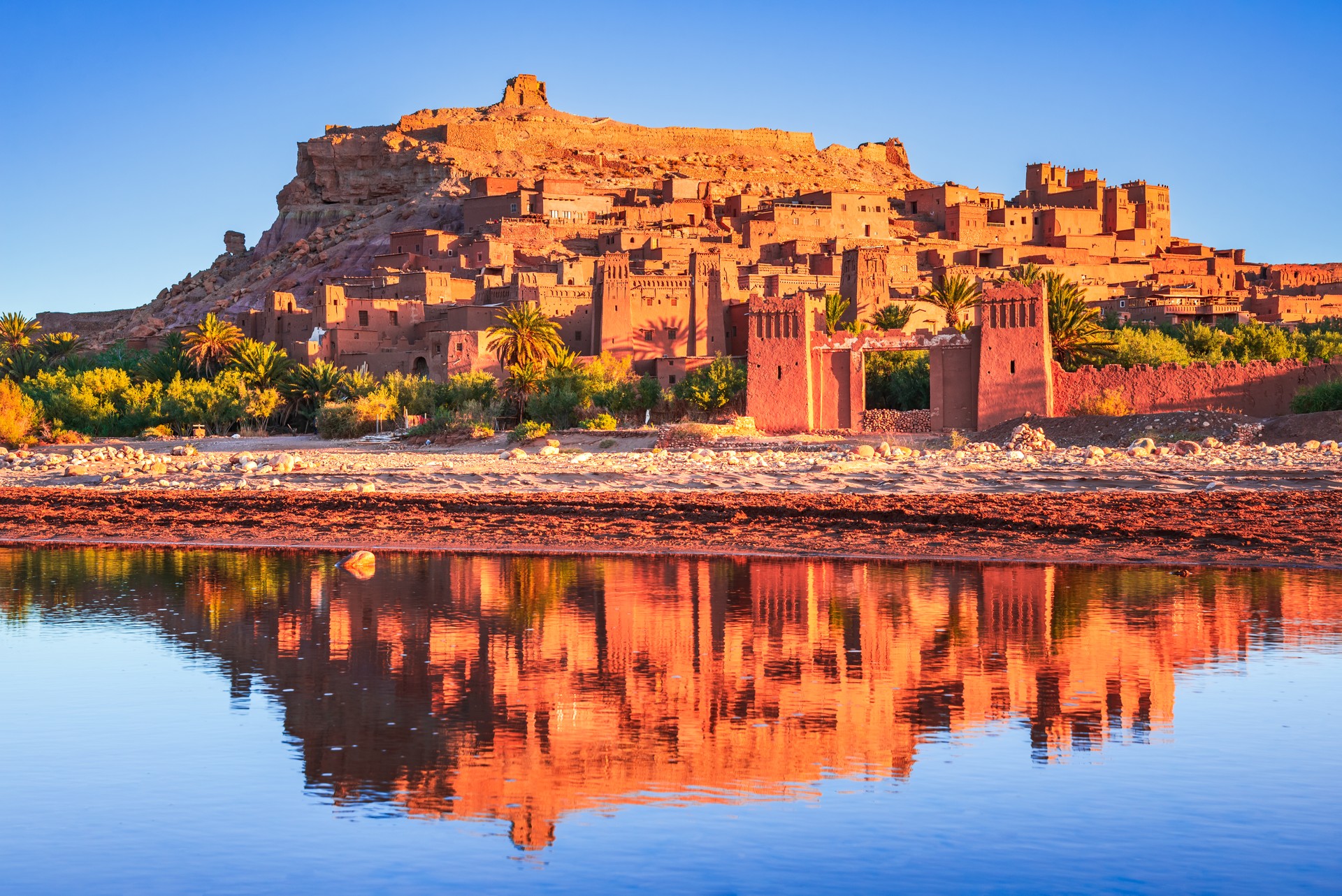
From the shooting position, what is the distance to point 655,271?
51781 mm

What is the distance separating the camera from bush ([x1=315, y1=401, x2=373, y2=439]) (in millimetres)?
36250

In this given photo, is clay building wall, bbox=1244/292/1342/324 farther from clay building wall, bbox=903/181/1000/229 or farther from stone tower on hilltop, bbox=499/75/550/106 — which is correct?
stone tower on hilltop, bbox=499/75/550/106

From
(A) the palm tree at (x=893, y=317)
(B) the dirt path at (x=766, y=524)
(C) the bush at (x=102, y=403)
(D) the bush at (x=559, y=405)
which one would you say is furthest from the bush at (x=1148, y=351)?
(C) the bush at (x=102, y=403)

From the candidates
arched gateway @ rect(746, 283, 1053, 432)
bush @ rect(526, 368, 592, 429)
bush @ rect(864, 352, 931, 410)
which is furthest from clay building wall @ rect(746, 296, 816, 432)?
bush @ rect(526, 368, 592, 429)

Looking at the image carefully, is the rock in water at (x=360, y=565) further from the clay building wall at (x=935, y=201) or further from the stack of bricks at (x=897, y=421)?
the clay building wall at (x=935, y=201)

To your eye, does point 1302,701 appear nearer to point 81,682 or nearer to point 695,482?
point 81,682

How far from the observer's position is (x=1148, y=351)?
34688mm

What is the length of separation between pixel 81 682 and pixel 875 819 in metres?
5.34

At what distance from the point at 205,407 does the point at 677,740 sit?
121 ft

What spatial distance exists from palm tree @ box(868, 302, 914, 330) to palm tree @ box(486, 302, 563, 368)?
980cm

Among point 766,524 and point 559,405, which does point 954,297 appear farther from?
point 766,524

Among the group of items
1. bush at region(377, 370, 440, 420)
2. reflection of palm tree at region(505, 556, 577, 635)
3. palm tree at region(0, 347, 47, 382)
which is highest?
palm tree at region(0, 347, 47, 382)

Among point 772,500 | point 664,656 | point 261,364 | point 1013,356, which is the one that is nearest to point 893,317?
point 1013,356

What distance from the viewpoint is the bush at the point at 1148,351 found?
34.4 metres
